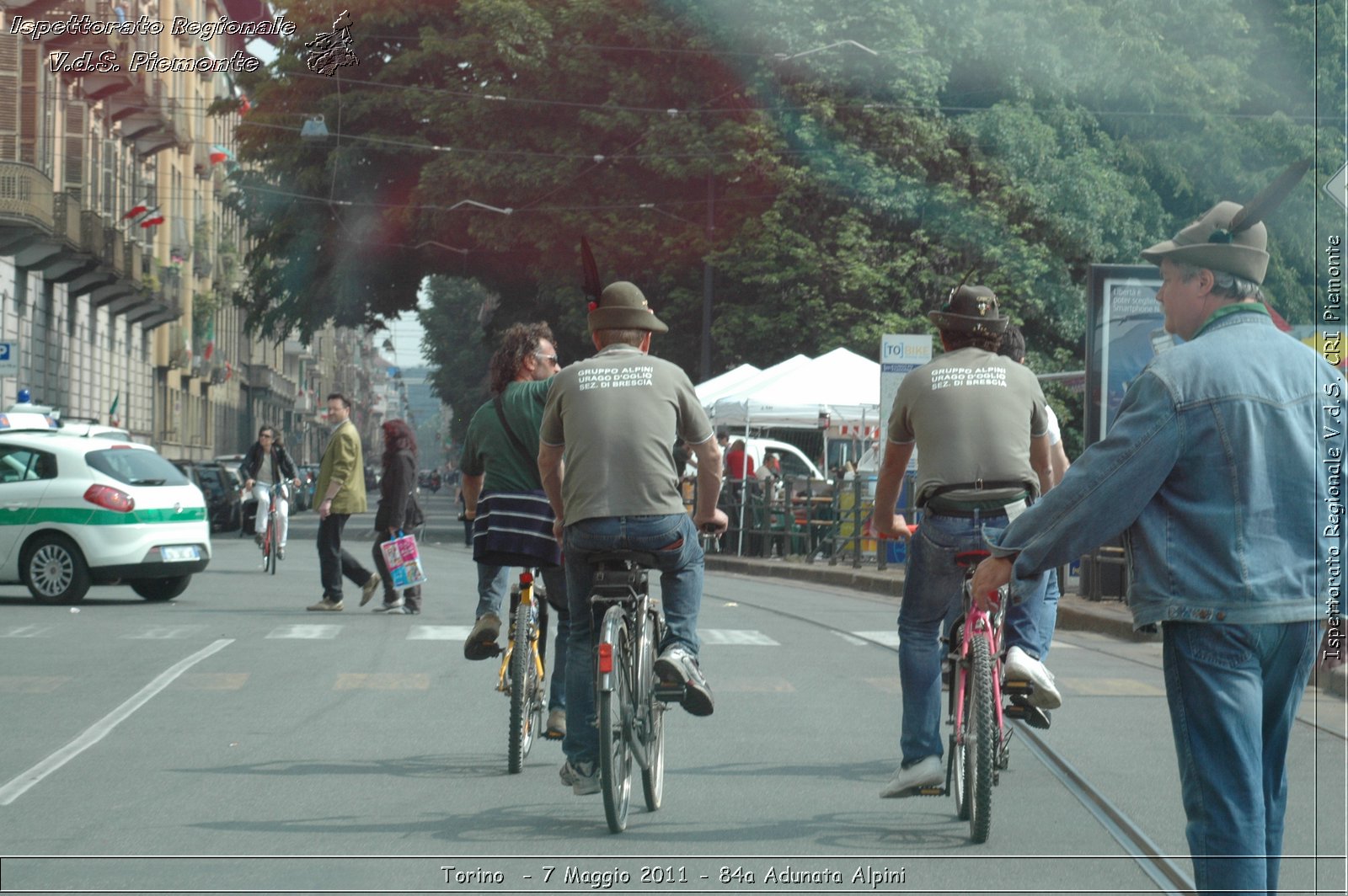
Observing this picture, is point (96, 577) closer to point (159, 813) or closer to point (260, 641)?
point (260, 641)

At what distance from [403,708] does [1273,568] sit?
6703 millimetres

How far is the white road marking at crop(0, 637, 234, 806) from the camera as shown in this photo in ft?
24.7

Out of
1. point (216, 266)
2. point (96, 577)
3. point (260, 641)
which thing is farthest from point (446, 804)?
point (216, 266)

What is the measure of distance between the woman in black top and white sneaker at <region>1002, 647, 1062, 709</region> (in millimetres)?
9601

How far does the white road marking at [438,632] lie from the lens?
46.5ft

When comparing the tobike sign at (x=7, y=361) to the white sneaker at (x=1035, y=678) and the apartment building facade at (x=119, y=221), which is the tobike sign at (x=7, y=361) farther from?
the white sneaker at (x=1035, y=678)

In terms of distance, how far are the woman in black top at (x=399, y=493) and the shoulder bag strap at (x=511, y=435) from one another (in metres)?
7.48

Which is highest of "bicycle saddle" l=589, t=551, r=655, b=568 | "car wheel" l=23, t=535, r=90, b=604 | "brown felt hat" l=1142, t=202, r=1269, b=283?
"brown felt hat" l=1142, t=202, r=1269, b=283

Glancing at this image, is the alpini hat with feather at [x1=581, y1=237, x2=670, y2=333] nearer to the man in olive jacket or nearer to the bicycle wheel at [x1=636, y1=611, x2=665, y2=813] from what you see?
the bicycle wheel at [x1=636, y1=611, x2=665, y2=813]

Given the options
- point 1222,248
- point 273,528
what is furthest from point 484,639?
point 273,528

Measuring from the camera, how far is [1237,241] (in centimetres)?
423

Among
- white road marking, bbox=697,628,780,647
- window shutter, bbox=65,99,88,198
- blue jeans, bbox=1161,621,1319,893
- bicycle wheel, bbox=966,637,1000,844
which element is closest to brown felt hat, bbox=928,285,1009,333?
bicycle wheel, bbox=966,637,1000,844

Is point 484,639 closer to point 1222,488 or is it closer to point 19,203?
point 1222,488

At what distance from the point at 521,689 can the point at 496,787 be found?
47 centimetres
